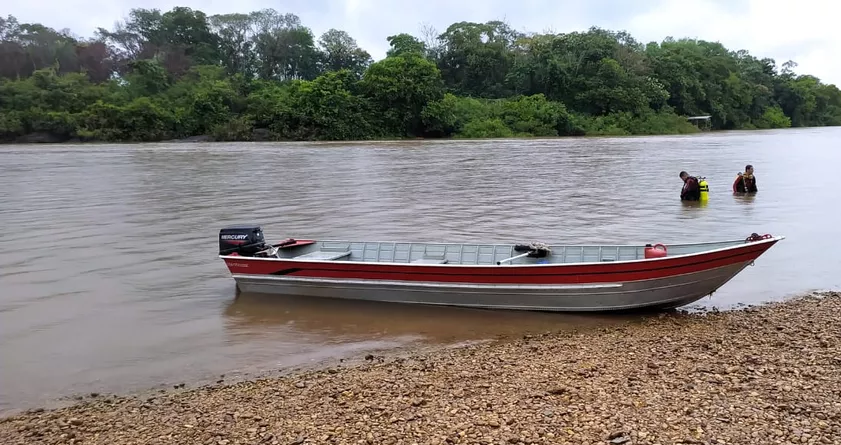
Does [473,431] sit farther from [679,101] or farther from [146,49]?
[146,49]

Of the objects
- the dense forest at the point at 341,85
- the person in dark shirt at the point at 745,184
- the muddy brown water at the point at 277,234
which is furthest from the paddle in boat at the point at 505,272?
the dense forest at the point at 341,85

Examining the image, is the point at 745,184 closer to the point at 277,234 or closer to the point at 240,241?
the point at 277,234

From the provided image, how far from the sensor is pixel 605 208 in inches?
712

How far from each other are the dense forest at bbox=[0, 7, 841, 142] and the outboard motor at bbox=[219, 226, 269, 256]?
51.5 m

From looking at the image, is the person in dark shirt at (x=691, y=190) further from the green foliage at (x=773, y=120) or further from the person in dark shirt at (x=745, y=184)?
the green foliage at (x=773, y=120)

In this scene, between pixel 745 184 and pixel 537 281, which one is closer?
pixel 537 281

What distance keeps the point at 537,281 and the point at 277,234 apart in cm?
789

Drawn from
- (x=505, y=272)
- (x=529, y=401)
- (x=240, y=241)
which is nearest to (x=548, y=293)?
(x=505, y=272)

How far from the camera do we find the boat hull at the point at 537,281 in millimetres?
8023

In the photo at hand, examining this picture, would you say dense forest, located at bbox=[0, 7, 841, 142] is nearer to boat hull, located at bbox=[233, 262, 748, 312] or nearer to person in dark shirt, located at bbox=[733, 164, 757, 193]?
person in dark shirt, located at bbox=[733, 164, 757, 193]

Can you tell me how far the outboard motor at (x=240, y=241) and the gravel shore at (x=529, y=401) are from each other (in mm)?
3781

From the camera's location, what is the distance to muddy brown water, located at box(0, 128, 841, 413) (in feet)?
25.5

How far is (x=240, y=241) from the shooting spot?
33.6 feet

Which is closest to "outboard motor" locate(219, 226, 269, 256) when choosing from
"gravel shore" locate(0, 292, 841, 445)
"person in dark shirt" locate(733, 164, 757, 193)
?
"gravel shore" locate(0, 292, 841, 445)
